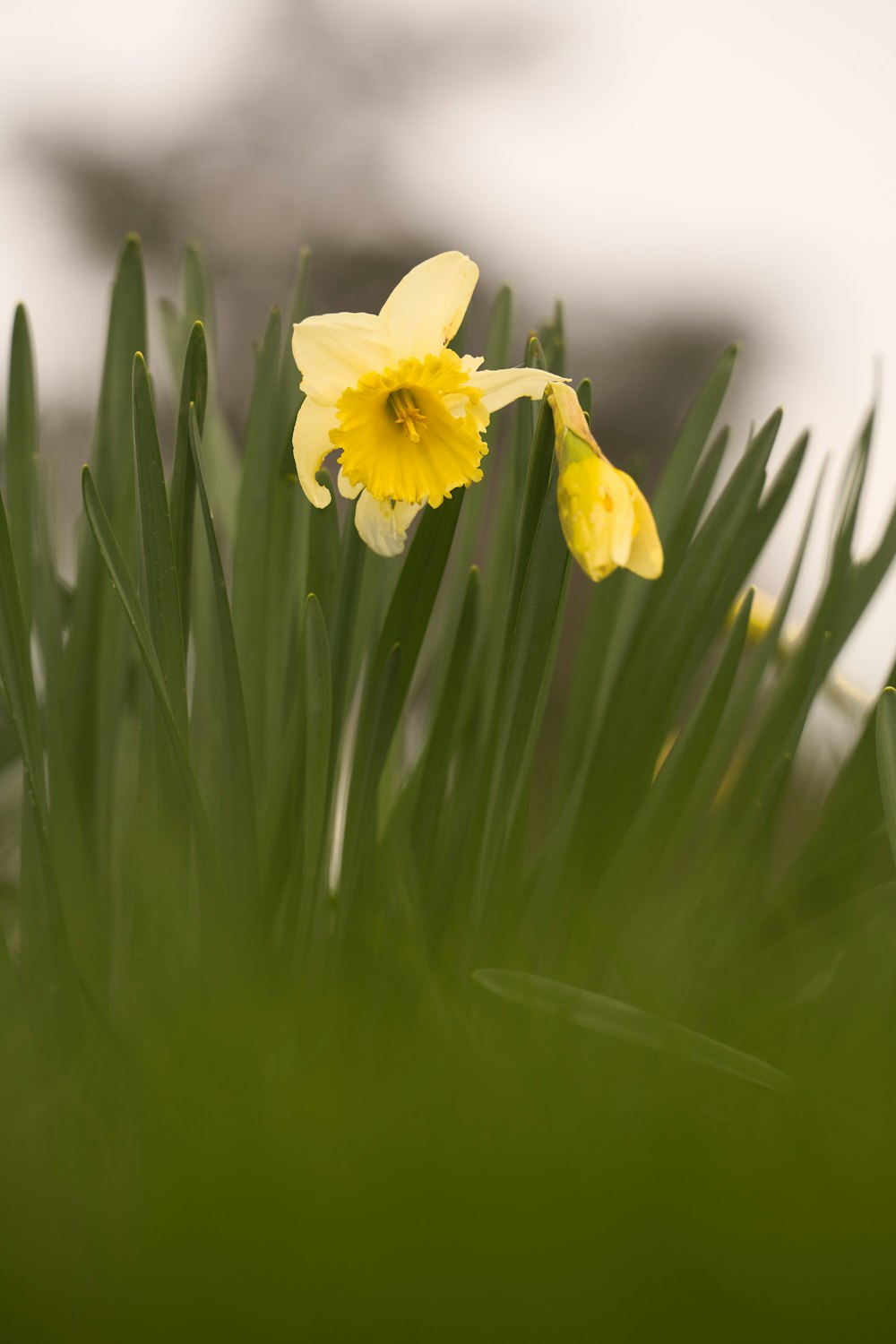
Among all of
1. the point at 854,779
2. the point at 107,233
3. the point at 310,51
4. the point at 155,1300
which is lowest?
the point at 155,1300

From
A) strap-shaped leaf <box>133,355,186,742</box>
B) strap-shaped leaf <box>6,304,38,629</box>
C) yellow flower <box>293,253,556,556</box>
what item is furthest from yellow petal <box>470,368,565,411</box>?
strap-shaped leaf <box>6,304,38,629</box>

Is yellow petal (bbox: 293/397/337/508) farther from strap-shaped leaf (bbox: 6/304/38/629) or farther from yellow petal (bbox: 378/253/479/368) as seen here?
strap-shaped leaf (bbox: 6/304/38/629)

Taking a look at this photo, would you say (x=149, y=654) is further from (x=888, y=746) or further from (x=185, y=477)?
(x=888, y=746)

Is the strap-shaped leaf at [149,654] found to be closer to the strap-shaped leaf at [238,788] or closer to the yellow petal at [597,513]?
the strap-shaped leaf at [238,788]

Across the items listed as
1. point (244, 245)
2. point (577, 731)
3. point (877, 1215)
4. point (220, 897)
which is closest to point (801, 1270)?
point (877, 1215)

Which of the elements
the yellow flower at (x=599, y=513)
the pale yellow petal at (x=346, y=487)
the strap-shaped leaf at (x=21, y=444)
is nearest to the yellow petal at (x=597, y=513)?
the yellow flower at (x=599, y=513)

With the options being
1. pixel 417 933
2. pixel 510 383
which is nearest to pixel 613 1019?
pixel 417 933

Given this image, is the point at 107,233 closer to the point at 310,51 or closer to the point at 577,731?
the point at 310,51
